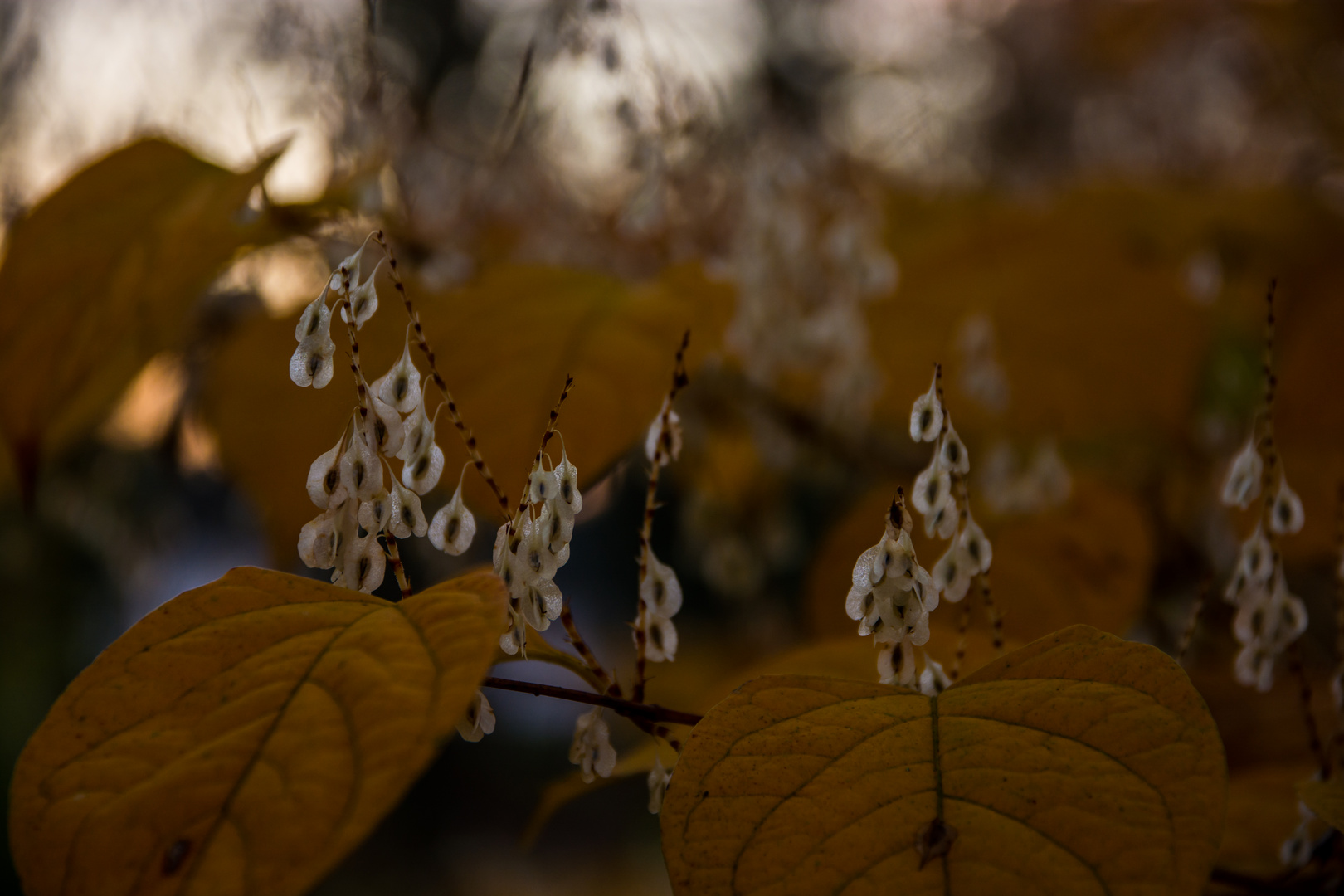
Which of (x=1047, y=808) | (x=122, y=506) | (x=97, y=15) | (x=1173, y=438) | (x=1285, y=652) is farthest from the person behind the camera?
(x=122, y=506)

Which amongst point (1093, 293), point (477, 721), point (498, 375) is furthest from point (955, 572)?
point (1093, 293)

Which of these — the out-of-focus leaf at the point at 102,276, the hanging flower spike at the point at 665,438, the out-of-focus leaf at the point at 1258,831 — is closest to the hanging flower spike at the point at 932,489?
the hanging flower spike at the point at 665,438

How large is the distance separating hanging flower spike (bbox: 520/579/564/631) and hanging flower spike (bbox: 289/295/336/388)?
135mm

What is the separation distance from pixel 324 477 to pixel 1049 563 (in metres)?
0.67

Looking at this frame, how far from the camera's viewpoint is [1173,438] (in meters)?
1.03

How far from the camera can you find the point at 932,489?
0.43m

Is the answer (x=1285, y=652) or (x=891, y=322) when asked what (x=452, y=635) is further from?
(x=891, y=322)

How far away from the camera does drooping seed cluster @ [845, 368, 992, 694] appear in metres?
0.37

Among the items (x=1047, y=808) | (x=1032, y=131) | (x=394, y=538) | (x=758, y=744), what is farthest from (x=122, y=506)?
(x=1032, y=131)

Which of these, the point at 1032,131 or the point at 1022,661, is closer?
the point at 1022,661

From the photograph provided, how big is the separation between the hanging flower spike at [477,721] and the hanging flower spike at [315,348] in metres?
0.16

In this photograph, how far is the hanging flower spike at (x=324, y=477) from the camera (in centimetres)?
39

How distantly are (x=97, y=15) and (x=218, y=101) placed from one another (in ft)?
0.67

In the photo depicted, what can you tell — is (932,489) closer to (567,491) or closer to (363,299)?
(567,491)
